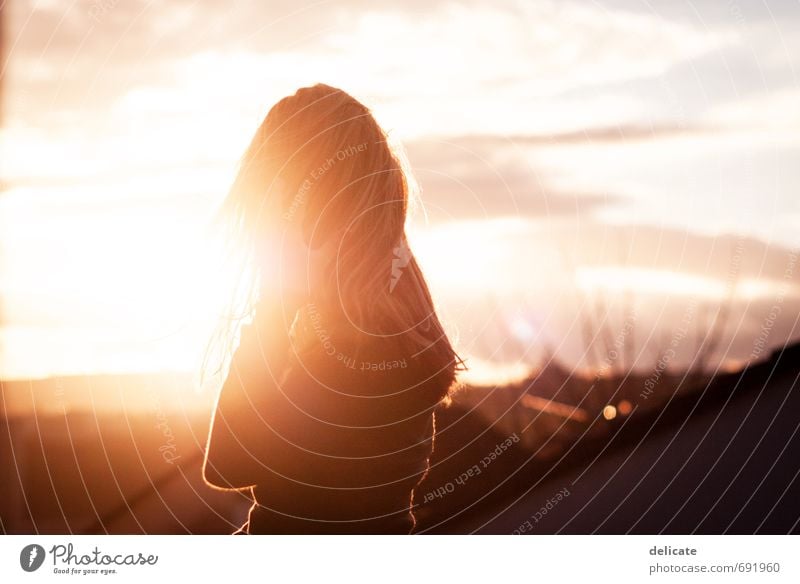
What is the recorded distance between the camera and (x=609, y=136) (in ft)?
8.14

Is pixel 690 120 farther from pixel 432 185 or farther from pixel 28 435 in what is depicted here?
pixel 28 435

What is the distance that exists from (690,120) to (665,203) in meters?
0.27

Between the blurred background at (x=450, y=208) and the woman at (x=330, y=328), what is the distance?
464 mm

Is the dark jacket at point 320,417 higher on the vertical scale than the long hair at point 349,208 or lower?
lower

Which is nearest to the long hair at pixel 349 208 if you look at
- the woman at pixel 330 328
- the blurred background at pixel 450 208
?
the woman at pixel 330 328

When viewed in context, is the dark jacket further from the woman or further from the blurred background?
the blurred background

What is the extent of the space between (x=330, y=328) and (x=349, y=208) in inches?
10.8

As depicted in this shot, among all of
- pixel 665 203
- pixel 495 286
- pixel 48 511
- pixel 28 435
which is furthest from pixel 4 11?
pixel 665 203

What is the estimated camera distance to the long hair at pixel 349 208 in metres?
1.84
